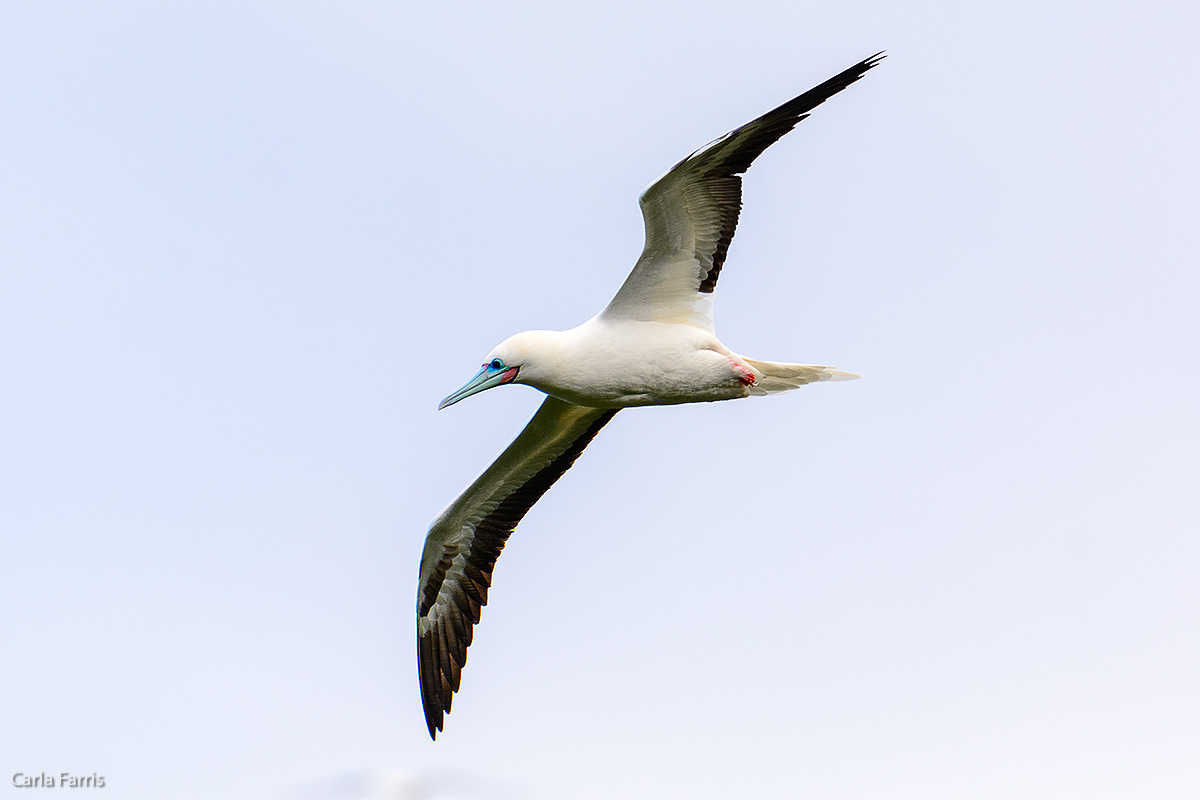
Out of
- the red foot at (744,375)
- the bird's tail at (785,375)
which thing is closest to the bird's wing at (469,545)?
the bird's tail at (785,375)

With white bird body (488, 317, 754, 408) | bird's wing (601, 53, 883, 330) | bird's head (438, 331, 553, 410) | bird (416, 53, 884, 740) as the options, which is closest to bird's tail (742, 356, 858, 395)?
bird (416, 53, 884, 740)

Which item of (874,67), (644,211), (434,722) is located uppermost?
(874,67)

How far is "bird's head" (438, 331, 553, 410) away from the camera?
423 inches

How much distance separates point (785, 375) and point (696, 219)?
174 cm

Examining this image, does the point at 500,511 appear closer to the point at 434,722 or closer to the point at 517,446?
the point at 517,446

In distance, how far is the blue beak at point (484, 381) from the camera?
35.6 feet

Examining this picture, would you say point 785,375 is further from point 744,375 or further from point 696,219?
point 696,219

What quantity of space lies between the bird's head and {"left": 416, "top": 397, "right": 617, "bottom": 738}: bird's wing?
1.97 meters

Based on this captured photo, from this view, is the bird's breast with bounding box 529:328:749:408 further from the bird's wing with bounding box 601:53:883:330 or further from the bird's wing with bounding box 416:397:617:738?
the bird's wing with bounding box 416:397:617:738

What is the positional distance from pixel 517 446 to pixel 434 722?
293cm

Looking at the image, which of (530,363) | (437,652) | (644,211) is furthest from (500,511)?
(644,211)

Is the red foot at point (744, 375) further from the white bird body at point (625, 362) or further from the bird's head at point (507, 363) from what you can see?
the bird's head at point (507, 363)

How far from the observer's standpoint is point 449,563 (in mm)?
13398

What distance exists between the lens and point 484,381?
1085cm
